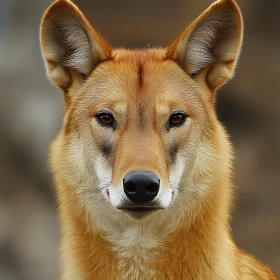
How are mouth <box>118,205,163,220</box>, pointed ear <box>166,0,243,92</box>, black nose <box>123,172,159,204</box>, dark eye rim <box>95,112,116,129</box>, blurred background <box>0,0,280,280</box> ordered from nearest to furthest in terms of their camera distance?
black nose <box>123,172,159,204</box> → mouth <box>118,205,163,220</box> → dark eye rim <box>95,112,116,129</box> → pointed ear <box>166,0,243,92</box> → blurred background <box>0,0,280,280</box>

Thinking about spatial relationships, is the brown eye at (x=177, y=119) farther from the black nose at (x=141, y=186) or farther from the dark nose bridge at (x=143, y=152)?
the black nose at (x=141, y=186)

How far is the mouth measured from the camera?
4.56 metres

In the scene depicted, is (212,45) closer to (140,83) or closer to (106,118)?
(140,83)

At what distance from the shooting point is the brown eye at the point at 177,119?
15.9 ft

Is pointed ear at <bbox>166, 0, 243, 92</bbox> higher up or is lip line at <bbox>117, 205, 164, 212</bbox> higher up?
pointed ear at <bbox>166, 0, 243, 92</bbox>

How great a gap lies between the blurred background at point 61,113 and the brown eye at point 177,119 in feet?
16.0

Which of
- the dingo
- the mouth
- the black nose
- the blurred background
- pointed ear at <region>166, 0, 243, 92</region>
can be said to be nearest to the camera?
the black nose

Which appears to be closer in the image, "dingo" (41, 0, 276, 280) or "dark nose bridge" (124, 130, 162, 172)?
"dark nose bridge" (124, 130, 162, 172)

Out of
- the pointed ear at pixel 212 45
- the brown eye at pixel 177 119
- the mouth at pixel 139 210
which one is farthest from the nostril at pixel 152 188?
the pointed ear at pixel 212 45

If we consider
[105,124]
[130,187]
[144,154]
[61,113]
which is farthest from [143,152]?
[61,113]

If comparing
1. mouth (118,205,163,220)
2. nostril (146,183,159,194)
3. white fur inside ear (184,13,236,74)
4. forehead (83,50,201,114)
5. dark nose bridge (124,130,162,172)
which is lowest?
mouth (118,205,163,220)

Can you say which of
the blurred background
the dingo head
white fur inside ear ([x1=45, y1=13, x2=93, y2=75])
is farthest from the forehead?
the blurred background

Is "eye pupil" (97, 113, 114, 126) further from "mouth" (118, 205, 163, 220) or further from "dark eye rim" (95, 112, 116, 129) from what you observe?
"mouth" (118, 205, 163, 220)

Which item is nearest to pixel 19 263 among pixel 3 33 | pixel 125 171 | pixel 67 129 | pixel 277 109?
pixel 3 33
